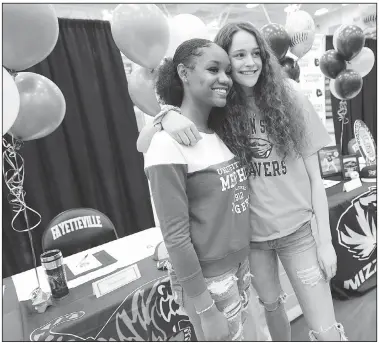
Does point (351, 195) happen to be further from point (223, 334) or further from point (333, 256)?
point (223, 334)

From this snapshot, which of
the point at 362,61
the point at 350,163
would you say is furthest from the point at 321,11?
the point at 350,163

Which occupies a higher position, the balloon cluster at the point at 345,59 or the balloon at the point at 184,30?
the balloon at the point at 184,30

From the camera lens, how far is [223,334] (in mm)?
893

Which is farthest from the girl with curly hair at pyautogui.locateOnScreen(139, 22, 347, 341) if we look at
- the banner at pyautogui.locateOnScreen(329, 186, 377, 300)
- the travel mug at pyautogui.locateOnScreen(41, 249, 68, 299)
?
the banner at pyautogui.locateOnScreen(329, 186, 377, 300)

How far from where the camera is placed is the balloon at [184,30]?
174 centimetres

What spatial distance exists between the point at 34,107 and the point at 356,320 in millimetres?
2194

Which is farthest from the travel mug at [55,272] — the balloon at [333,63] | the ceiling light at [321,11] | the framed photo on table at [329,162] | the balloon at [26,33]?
the ceiling light at [321,11]

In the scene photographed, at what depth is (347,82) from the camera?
2.79 meters

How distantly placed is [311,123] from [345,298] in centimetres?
153

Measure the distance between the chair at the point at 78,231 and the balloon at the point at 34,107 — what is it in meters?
0.68

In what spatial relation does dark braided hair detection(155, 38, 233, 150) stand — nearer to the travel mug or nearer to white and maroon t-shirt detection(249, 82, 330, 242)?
white and maroon t-shirt detection(249, 82, 330, 242)

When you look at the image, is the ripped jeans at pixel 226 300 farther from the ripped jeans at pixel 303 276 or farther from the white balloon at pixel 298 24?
the white balloon at pixel 298 24

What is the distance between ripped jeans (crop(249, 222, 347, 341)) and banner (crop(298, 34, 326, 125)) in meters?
3.66

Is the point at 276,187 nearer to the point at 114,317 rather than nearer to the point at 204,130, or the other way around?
the point at 204,130
